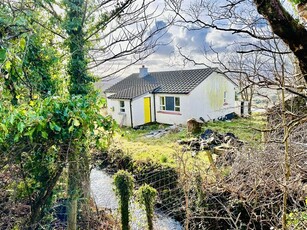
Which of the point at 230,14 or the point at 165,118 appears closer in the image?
the point at 230,14

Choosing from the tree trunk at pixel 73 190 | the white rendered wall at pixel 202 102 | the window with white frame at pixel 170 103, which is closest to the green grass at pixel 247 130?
the white rendered wall at pixel 202 102

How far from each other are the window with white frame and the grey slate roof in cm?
56

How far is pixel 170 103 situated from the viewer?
17984mm

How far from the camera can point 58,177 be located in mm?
3955

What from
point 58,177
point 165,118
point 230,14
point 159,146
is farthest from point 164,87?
point 58,177

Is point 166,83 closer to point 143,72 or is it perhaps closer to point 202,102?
point 202,102

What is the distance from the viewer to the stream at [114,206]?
20.0 feet

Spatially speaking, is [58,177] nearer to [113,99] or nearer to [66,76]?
[66,76]

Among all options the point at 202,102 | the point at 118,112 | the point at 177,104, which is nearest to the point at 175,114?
the point at 177,104

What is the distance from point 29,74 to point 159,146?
7400mm

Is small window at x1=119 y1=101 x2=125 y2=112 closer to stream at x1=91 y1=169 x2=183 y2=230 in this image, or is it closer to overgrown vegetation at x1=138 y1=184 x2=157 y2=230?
stream at x1=91 y1=169 x2=183 y2=230

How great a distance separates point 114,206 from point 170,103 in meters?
11.4

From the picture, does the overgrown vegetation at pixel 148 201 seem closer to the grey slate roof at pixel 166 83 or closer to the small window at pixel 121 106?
the grey slate roof at pixel 166 83

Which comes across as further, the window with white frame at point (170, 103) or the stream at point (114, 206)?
the window with white frame at point (170, 103)
